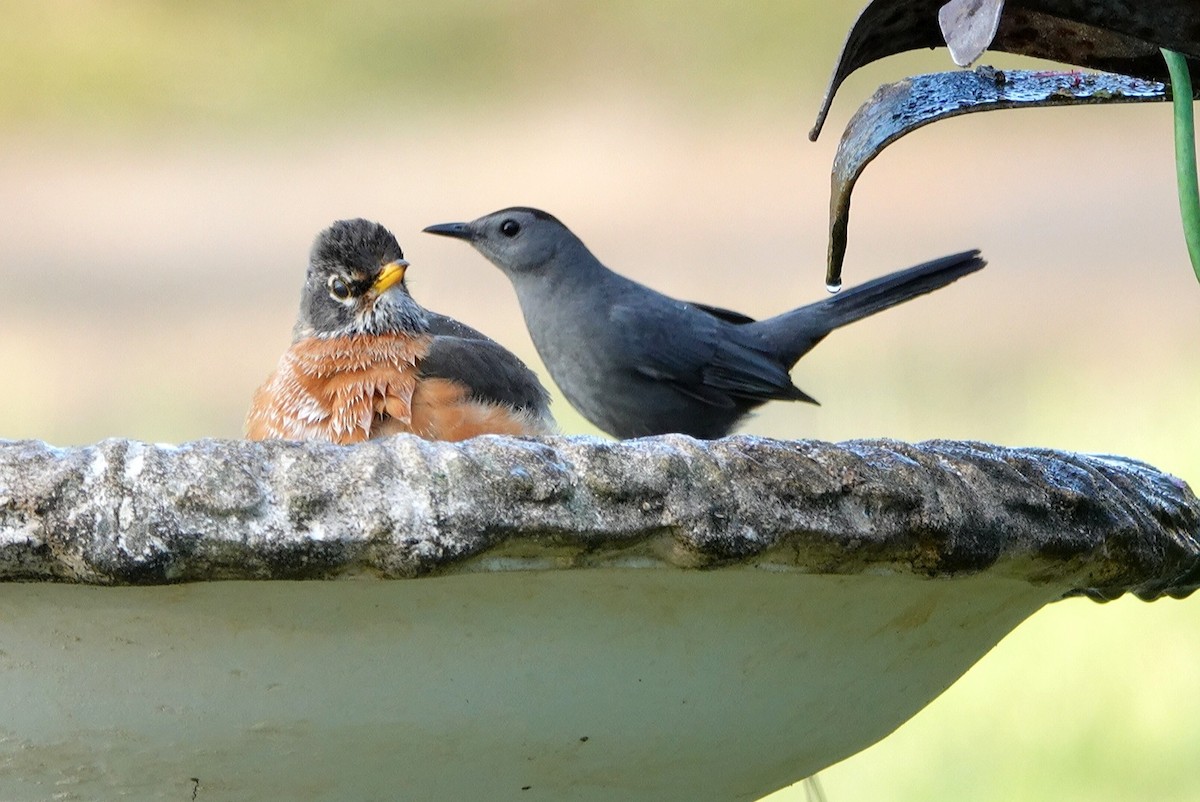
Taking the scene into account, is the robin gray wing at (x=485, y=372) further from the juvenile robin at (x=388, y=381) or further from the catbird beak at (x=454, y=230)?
the catbird beak at (x=454, y=230)

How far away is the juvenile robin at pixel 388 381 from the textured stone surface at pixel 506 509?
1132mm

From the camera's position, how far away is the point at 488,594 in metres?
1.42

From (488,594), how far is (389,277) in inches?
78.8

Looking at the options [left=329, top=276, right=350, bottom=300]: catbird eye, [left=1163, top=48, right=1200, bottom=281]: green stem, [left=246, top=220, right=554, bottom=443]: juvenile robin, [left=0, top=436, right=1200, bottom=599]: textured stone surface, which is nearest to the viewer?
[left=0, top=436, right=1200, bottom=599]: textured stone surface

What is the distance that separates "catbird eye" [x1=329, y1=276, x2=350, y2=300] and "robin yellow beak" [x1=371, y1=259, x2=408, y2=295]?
6 cm

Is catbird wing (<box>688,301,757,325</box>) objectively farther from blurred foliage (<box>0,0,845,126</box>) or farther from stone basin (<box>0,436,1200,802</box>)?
blurred foliage (<box>0,0,845,126</box>)

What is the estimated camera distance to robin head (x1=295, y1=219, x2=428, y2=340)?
3.23 meters

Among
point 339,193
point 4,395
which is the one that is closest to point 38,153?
point 339,193

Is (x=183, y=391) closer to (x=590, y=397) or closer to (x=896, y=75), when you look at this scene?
(x=590, y=397)

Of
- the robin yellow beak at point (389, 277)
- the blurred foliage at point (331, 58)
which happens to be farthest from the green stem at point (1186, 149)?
the blurred foliage at point (331, 58)

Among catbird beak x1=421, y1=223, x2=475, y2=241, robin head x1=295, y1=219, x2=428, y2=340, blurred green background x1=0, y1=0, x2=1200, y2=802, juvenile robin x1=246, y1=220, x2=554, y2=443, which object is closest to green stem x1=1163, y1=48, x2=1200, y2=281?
juvenile robin x1=246, y1=220, x2=554, y2=443

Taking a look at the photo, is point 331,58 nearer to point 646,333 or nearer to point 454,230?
point 454,230

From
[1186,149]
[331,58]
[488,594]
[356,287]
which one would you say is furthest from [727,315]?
[331,58]

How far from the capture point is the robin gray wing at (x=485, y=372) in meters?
2.81
